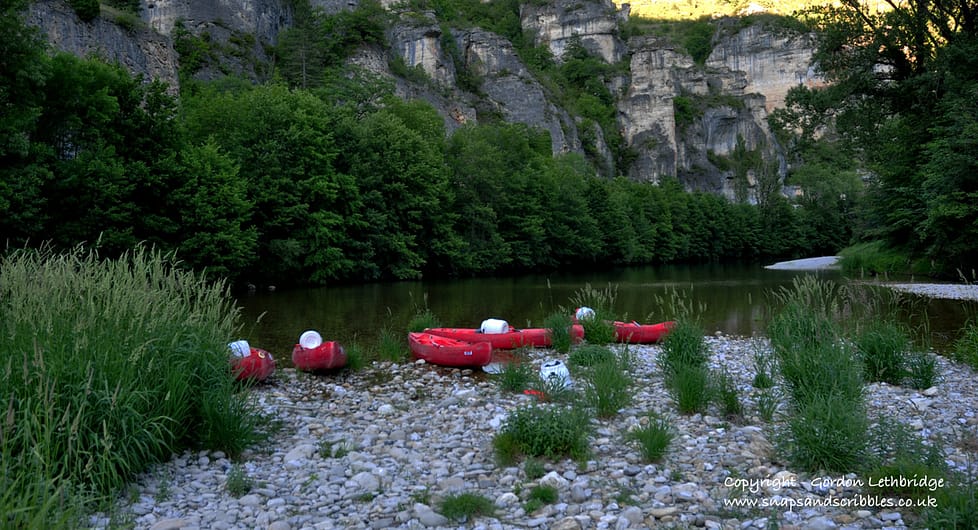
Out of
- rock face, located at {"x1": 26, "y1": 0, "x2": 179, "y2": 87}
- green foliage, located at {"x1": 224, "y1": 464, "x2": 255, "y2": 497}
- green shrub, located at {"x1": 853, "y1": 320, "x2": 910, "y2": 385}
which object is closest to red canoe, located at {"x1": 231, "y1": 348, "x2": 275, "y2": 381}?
green foliage, located at {"x1": 224, "y1": 464, "x2": 255, "y2": 497}

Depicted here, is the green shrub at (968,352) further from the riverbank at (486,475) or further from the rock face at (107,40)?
the rock face at (107,40)

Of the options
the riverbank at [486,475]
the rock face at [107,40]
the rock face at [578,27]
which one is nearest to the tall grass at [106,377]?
the riverbank at [486,475]

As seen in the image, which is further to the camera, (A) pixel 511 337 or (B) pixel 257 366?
(A) pixel 511 337

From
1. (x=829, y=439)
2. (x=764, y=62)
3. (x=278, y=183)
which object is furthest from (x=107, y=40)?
(x=764, y=62)

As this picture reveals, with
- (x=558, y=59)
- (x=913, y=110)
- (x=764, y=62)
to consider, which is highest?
(x=764, y=62)

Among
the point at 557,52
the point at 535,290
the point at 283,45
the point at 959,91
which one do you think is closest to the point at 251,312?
the point at 535,290

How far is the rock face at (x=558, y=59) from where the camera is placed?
128 ft

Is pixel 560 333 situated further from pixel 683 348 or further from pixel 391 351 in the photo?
pixel 683 348

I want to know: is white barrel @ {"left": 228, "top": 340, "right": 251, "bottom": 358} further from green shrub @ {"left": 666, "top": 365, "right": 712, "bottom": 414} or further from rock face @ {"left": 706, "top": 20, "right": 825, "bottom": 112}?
rock face @ {"left": 706, "top": 20, "right": 825, "bottom": 112}

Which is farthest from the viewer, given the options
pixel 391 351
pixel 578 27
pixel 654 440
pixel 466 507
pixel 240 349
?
pixel 578 27

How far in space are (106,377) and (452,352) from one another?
665cm

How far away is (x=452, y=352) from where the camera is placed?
A: 1120 centimetres

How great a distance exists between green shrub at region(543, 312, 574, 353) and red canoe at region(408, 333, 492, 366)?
1804mm

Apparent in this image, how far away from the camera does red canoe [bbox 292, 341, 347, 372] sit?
1044 centimetres
